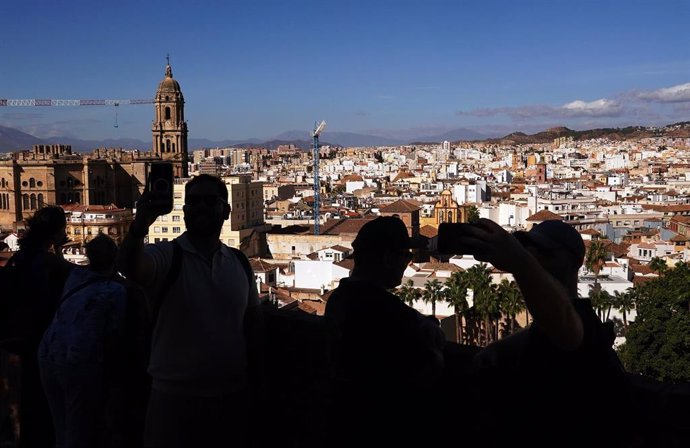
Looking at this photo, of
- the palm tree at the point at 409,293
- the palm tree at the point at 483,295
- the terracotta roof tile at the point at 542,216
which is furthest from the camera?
the terracotta roof tile at the point at 542,216

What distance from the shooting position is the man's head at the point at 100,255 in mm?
3182

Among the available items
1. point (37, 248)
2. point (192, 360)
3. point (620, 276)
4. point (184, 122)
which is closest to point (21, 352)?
point (37, 248)

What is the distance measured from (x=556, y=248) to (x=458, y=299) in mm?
23267

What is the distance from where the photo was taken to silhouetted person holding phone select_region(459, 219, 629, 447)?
1956mm

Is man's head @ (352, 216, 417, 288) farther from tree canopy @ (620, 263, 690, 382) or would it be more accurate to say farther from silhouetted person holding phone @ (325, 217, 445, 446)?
tree canopy @ (620, 263, 690, 382)

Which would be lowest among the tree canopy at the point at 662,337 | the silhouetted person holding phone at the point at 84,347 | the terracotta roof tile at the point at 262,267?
the tree canopy at the point at 662,337

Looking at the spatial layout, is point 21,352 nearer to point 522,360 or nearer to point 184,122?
point 522,360

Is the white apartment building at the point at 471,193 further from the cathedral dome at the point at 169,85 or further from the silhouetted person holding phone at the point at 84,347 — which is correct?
the silhouetted person holding phone at the point at 84,347

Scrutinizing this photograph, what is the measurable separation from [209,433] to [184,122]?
5511 cm

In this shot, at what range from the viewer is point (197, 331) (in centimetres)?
292

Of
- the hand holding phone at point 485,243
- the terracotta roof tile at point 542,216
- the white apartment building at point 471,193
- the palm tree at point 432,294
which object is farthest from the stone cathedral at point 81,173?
the hand holding phone at point 485,243

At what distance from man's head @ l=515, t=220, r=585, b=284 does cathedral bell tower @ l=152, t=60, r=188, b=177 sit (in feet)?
179

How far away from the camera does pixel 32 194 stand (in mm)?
55344

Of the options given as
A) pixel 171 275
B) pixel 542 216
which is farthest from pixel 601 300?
pixel 171 275
